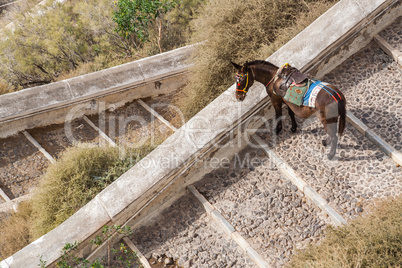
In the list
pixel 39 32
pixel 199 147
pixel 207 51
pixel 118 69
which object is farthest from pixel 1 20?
pixel 199 147

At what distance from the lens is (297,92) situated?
18.2ft

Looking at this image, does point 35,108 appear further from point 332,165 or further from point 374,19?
point 374,19

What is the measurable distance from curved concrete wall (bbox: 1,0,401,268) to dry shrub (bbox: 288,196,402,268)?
87.9 inches

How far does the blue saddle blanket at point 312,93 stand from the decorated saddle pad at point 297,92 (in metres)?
0.05

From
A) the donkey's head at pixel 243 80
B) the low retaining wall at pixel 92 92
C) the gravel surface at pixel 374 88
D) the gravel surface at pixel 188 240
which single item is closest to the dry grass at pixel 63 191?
the gravel surface at pixel 188 240

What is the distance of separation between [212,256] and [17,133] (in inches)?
214

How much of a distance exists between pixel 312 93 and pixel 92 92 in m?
5.26

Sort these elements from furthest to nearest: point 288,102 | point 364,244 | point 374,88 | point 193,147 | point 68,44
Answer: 1. point 68,44
2. point 374,88
3. point 193,147
4. point 288,102
5. point 364,244

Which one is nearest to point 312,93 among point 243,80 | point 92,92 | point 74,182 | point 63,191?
point 243,80

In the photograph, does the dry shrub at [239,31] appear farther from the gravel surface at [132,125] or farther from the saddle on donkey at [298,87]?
the saddle on donkey at [298,87]

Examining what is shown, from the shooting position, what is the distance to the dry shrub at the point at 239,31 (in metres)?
7.60

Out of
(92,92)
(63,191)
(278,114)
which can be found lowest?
(278,114)

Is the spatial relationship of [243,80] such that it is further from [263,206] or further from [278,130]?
[263,206]

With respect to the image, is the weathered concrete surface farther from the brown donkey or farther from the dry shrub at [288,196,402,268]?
the dry shrub at [288,196,402,268]
